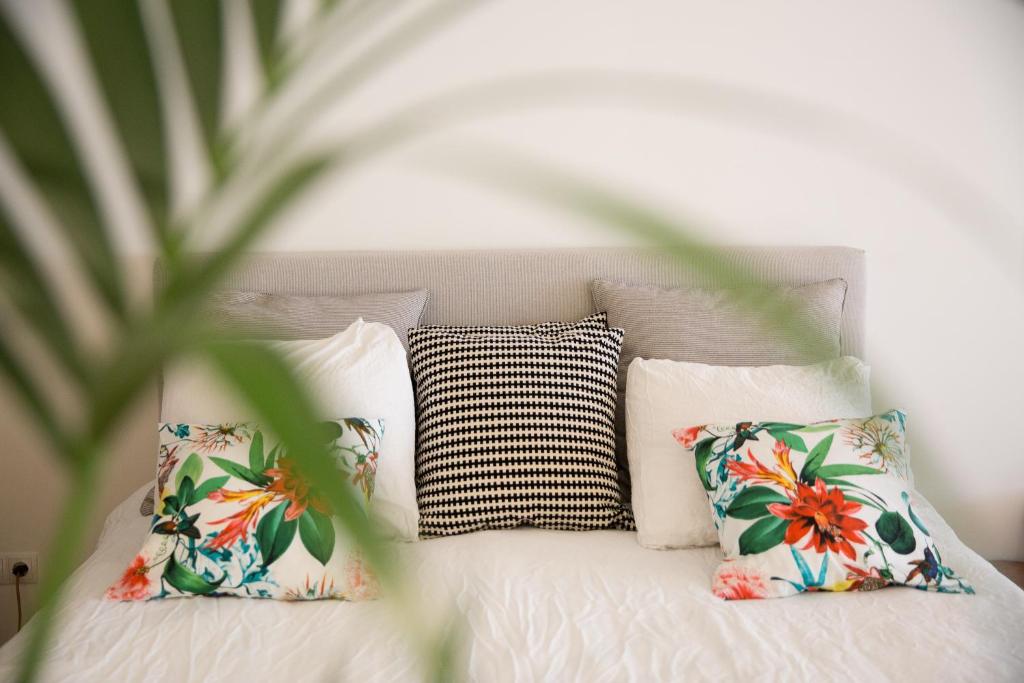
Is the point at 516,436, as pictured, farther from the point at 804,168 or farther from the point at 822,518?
the point at 804,168

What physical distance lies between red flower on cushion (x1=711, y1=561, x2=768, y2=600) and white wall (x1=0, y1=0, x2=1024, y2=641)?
100cm

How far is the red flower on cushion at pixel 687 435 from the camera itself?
6.24 feet

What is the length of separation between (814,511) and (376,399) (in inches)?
37.4

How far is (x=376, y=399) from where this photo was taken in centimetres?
198

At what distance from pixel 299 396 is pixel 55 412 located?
14 centimetres

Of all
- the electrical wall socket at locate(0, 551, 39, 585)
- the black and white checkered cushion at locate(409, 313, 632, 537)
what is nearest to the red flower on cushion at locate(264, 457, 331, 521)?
the black and white checkered cushion at locate(409, 313, 632, 537)

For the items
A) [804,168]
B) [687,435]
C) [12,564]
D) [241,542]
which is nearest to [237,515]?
[241,542]

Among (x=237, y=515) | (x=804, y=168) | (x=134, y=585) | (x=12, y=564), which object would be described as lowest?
(x=12, y=564)

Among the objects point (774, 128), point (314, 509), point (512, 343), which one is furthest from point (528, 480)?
point (774, 128)

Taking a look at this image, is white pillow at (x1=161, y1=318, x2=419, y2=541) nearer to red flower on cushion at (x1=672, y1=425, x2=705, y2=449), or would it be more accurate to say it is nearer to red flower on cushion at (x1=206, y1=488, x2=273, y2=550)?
red flower on cushion at (x1=206, y1=488, x2=273, y2=550)

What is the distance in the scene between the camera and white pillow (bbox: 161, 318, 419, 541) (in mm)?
1942

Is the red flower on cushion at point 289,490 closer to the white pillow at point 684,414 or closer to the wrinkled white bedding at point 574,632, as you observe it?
the wrinkled white bedding at point 574,632

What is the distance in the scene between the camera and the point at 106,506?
2662 mm

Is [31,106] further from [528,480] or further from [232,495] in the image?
[528,480]
